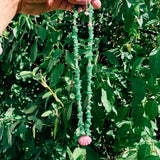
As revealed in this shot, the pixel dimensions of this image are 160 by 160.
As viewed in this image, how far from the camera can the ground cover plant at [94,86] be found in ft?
3.48

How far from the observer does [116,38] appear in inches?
58.1

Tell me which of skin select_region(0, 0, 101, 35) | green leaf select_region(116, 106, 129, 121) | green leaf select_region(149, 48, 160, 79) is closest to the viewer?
skin select_region(0, 0, 101, 35)

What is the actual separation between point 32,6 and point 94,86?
51 centimetres

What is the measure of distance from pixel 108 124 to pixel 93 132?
0.56 ft

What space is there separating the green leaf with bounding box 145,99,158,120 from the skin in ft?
1.47

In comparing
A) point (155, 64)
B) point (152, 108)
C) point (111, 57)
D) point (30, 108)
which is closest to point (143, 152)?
point (152, 108)

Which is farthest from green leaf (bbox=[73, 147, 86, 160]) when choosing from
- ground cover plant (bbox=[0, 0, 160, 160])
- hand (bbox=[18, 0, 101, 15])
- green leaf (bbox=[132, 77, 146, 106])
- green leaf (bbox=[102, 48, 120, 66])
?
hand (bbox=[18, 0, 101, 15])

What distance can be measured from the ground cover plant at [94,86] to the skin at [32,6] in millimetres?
338

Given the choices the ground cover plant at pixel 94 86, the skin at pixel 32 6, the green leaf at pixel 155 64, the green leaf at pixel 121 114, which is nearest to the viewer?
the skin at pixel 32 6

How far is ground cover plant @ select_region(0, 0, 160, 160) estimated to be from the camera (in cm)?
106

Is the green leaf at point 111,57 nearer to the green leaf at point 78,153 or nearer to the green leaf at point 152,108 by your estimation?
the green leaf at point 152,108

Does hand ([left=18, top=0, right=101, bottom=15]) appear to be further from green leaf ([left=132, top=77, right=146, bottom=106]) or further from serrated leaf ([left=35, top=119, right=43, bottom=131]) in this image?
serrated leaf ([left=35, top=119, right=43, bottom=131])

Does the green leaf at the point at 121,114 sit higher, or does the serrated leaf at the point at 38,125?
the green leaf at the point at 121,114

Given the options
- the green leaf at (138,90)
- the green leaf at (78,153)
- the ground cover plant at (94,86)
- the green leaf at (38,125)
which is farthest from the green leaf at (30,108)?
the green leaf at (138,90)
